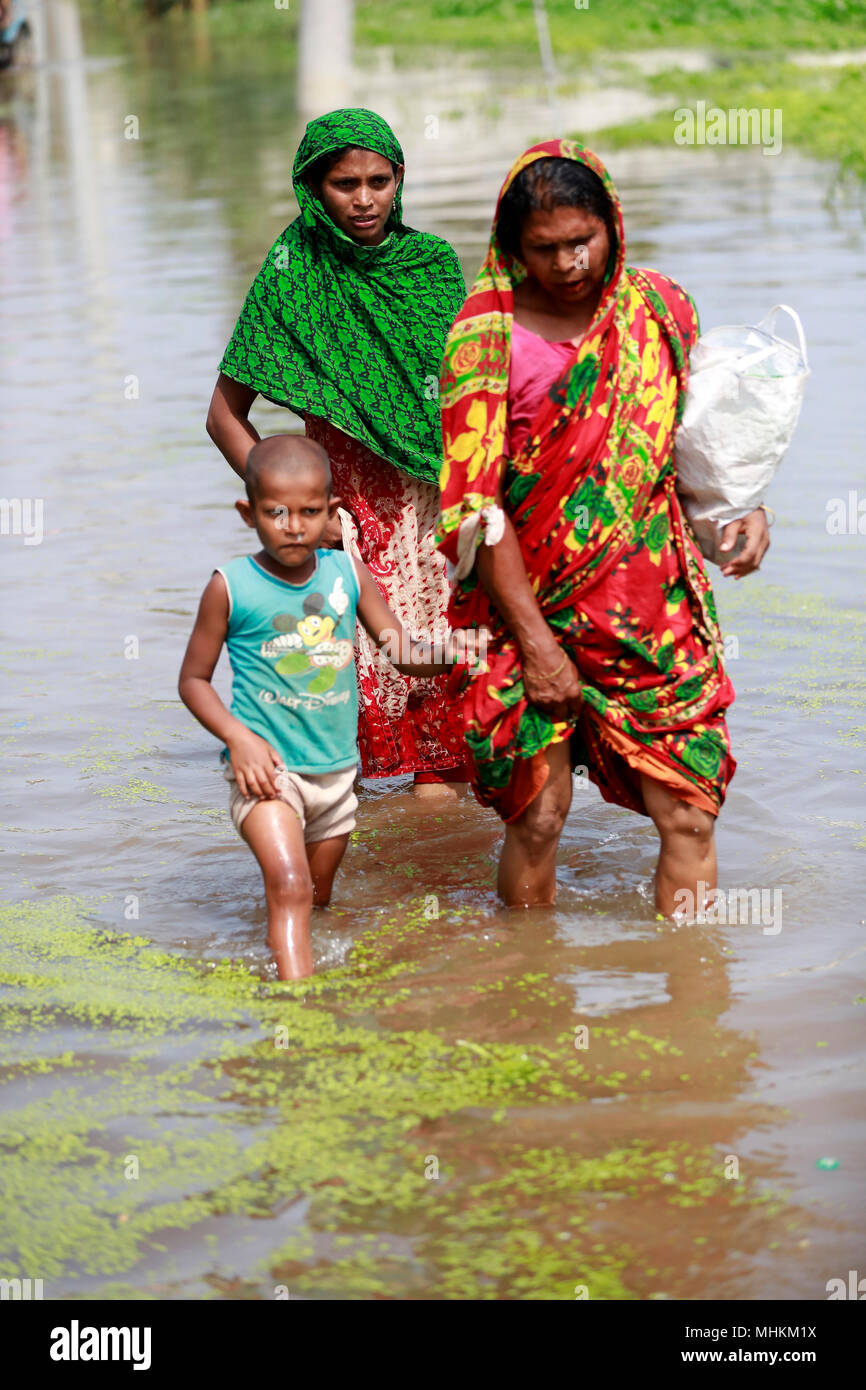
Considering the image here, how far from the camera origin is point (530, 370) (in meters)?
3.67

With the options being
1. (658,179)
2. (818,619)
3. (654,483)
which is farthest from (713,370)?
(658,179)

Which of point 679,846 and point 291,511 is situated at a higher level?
point 291,511

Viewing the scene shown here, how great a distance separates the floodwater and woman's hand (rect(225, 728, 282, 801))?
44 centimetres

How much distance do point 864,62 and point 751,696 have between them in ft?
66.1

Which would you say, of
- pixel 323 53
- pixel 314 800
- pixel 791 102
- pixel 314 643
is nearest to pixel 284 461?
pixel 314 643

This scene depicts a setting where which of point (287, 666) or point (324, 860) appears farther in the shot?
point (324, 860)

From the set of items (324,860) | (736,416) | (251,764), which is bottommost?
(324,860)

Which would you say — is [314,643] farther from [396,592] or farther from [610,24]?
[610,24]

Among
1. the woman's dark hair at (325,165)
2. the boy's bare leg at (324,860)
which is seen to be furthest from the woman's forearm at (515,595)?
the woman's dark hair at (325,165)

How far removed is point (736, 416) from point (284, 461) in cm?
94

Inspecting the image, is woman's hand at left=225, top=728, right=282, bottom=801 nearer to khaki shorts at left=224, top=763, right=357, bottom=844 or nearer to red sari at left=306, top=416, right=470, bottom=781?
khaki shorts at left=224, top=763, right=357, bottom=844

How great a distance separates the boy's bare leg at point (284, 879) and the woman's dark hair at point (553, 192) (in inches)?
51.4

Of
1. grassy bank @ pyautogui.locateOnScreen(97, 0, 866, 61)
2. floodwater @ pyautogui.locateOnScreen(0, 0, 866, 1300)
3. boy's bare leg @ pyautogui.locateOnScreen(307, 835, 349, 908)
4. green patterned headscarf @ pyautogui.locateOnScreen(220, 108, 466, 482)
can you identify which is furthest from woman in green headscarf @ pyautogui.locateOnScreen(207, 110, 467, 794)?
grassy bank @ pyautogui.locateOnScreen(97, 0, 866, 61)
